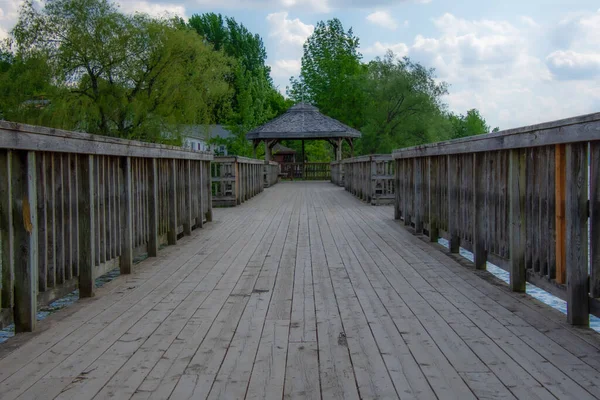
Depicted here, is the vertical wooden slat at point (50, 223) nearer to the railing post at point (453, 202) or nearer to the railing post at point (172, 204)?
the railing post at point (172, 204)

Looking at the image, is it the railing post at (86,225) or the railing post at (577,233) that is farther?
the railing post at (86,225)

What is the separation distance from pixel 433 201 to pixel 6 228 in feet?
16.6

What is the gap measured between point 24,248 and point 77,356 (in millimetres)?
728

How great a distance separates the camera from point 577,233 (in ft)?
11.0

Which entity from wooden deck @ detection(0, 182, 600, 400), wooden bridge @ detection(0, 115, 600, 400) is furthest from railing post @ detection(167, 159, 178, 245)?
wooden deck @ detection(0, 182, 600, 400)

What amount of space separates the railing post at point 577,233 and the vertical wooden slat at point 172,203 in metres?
4.87

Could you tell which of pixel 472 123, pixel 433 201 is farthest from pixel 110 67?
pixel 472 123

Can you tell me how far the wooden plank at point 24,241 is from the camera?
11.0ft

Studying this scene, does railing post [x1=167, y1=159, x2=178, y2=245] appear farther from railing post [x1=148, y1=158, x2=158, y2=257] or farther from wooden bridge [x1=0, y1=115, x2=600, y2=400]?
railing post [x1=148, y1=158, x2=158, y2=257]

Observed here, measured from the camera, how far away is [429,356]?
2.96 meters

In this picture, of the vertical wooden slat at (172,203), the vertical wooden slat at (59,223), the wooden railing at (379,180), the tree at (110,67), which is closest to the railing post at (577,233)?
the vertical wooden slat at (59,223)

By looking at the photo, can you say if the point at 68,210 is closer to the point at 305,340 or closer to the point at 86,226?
the point at 86,226

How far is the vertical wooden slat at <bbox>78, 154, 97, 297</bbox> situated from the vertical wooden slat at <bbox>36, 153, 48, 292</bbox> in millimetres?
569

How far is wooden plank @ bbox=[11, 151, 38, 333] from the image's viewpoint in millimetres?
3365
